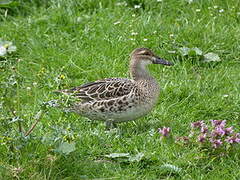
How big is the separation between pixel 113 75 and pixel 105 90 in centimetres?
121

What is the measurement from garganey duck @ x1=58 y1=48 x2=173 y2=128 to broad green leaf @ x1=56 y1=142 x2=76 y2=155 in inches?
34.1

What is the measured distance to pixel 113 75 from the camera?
7875 mm

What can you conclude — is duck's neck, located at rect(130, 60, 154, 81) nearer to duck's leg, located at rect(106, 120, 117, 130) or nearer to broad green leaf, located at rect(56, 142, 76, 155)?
duck's leg, located at rect(106, 120, 117, 130)

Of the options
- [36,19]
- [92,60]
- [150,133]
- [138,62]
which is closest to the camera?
[150,133]

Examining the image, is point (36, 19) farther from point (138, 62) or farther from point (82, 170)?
point (82, 170)

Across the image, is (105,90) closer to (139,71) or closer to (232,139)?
A: (139,71)

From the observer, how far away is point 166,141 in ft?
20.0

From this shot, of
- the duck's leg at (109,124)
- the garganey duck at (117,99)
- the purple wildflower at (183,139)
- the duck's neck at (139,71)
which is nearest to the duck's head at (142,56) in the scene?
the duck's neck at (139,71)

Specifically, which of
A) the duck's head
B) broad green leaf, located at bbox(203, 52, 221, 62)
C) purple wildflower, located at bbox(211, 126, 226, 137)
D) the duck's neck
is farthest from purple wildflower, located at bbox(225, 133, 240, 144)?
broad green leaf, located at bbox(203, 52, 221, 62)

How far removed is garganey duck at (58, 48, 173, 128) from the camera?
6516mm

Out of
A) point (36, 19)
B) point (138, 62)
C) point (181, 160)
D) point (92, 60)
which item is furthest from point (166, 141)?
point (36, 19)

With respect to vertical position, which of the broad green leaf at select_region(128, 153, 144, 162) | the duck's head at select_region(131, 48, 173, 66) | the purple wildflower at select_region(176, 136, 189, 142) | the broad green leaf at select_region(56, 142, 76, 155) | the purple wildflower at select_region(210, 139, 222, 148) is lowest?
the broad green leaf at select_region(128, 153, 144, 162)

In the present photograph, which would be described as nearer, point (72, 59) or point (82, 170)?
point (82, 170)

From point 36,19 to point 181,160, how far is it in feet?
13.1
